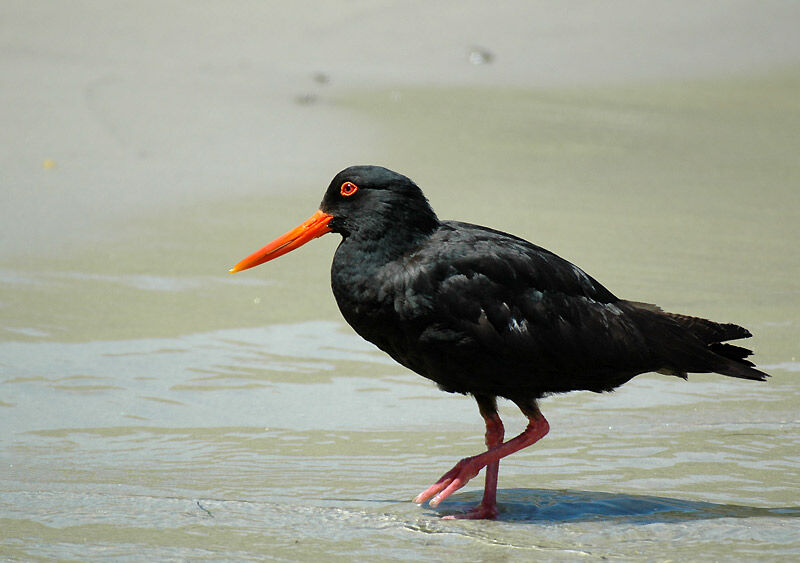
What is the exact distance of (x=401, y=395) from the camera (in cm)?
577

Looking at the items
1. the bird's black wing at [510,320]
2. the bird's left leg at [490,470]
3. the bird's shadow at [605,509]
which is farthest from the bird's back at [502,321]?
the bird's shadow at [605,509]

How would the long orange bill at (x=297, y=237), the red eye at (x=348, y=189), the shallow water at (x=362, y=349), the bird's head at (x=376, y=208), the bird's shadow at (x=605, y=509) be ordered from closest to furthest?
the shallow water at (x=362, y=349) < the bird's shadow at (x=605, y=509) < the bird's head at (x=376, y=208) < the red eye at (x=348, y=189) < the long orange bill at (x=297, y=237)

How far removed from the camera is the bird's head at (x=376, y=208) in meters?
4.51

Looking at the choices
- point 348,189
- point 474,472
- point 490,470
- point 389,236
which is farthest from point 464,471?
point 348,189

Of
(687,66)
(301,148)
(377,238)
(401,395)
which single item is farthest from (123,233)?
(687,66)

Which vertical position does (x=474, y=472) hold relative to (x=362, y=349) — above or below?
below

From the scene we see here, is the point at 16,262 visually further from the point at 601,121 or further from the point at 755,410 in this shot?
the point at 601,121

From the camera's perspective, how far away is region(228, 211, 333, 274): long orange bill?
4781 millimetres

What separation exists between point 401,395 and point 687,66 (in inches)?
298

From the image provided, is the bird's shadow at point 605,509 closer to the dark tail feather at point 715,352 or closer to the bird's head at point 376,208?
the dark tail feather at point 715,352

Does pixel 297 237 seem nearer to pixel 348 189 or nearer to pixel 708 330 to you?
pixel 348 189

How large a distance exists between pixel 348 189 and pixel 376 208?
185 mm

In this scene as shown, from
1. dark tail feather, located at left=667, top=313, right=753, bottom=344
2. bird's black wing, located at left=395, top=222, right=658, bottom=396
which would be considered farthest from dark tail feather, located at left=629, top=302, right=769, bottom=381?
bird's black wing, located at left=395, top=222, right=658, bottom=396

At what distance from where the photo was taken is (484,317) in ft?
14.4
